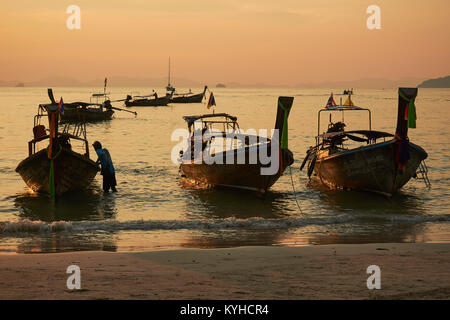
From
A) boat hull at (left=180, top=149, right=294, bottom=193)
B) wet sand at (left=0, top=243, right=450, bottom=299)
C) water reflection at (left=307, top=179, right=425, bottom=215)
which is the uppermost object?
boat hull at (left=180, top=149, right=294, bottom=193)

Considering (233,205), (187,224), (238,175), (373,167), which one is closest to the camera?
(187,224)

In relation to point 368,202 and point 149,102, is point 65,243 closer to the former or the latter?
point 368,202

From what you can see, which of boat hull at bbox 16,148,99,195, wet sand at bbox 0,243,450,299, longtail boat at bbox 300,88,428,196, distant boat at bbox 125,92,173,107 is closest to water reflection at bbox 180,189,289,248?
wet sand at bbox 0,243,450,299

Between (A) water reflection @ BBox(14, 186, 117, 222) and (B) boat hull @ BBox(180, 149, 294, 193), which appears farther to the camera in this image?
(B) boat hull @ BBox(180, 149, 294, 193)

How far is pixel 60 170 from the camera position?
607 inches

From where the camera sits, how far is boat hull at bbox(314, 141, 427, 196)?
1511 centimetres

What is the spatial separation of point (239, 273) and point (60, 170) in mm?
9278

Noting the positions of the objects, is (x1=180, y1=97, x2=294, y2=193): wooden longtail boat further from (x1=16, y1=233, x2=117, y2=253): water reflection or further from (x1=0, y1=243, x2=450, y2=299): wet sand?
(x1=16, y1=233, x2=117, y2=253): water reflection

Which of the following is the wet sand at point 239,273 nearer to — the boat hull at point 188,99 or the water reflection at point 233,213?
the water reflection at point 233,213

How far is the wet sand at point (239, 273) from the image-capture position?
662cm

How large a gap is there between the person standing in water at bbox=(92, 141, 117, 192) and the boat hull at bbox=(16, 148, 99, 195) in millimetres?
314

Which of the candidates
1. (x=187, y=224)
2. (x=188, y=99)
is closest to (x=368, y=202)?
(x=187, y=224)

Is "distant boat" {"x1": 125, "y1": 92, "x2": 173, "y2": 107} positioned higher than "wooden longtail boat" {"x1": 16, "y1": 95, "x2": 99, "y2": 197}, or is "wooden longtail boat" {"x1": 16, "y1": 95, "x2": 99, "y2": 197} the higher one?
"distant boat" {"x1": 125, "y1": 92, "x2": 173, "y2": 107}
